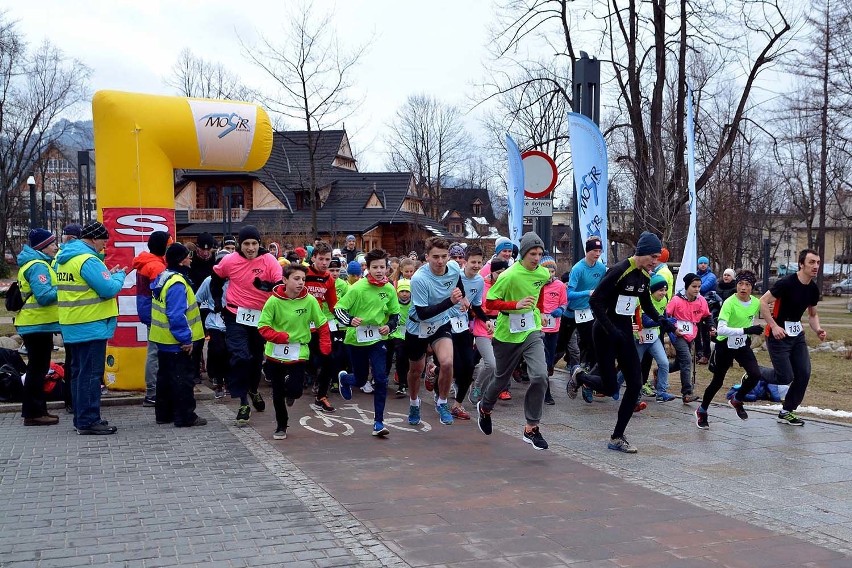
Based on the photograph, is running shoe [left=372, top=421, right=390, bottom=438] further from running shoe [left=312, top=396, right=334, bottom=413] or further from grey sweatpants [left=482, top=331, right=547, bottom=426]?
running shoe [left=312, top=396, right=334, bottom=413]

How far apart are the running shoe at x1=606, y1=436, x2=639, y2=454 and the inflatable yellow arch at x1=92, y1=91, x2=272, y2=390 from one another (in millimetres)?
5920

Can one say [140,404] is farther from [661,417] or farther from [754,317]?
[754,317]

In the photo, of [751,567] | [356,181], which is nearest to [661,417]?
[751,567]

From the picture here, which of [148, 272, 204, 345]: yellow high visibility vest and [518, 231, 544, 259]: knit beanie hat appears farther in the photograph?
[148, 272, 204, 345]: yellow high visibility vest

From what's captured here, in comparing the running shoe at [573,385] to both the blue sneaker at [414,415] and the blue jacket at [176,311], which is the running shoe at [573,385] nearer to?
the blue sneaker at [414,415]

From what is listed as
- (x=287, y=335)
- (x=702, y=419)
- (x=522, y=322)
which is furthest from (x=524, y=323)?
(x=702, y=419)

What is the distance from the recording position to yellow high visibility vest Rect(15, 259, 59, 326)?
8.97m

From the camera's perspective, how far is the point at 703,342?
15.7 m

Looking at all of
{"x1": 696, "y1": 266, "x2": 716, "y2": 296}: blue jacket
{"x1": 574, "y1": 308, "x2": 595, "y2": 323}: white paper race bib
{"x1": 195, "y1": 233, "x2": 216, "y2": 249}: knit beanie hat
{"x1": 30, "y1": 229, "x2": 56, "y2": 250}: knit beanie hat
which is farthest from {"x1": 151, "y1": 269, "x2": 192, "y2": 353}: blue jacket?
{"x1": 696, "y1": 266, "x2": 716, "y2": 296}: blue jacket

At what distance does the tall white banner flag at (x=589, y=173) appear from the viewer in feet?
40.3

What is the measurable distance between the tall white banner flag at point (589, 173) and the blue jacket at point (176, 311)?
6008 mm

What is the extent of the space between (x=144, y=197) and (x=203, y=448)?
388 cm

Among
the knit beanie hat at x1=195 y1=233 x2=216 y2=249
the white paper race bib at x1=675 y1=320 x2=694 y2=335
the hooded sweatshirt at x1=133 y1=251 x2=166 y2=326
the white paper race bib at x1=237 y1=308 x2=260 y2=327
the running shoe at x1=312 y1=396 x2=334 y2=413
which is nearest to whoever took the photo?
the hooded sweatshirt at x1=133 y1=251 x2=166 y2=326

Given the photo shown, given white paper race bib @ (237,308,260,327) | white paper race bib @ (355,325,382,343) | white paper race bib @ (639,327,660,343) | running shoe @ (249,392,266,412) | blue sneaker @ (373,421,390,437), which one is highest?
white paper race bib @ (237,308,260,327)
